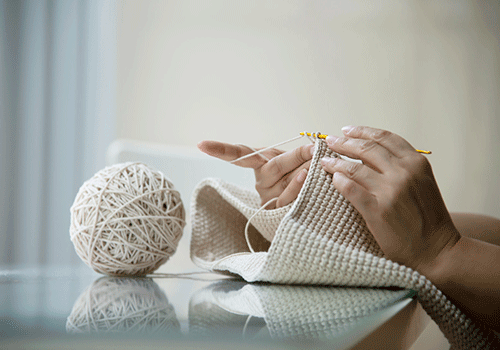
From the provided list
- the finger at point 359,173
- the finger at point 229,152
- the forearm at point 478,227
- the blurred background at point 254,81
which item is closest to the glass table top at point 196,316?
the finger at point 359,173

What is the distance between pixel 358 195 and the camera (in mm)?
421

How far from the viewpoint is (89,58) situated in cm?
164

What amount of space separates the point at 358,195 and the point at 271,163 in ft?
0.68

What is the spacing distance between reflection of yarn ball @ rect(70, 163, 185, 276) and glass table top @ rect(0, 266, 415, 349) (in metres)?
0.10

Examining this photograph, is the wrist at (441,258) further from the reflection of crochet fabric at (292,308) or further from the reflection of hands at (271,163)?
the reflection of hands at (271,163)

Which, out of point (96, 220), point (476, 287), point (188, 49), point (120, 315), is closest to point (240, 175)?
point (188, 49)

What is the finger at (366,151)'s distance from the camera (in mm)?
439

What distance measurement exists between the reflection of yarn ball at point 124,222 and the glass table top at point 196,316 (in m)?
0.10

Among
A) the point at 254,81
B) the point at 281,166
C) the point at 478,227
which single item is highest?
the point at 254,81

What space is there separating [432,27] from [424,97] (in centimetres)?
28

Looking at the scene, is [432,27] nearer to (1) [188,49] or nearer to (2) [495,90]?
(2) [495,90]

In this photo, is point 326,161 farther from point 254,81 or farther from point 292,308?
point 254,81

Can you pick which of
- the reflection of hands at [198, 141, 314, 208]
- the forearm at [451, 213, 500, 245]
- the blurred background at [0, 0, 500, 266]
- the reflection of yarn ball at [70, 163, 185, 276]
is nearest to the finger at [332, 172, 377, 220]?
the reflection of hands at [198, 141, 314, 208]

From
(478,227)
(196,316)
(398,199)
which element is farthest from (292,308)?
(478,227)
